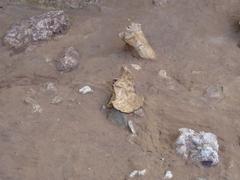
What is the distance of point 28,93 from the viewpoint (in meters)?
3.01

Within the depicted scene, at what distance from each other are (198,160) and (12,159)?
91 centimetres

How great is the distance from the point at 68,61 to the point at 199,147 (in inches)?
42.5

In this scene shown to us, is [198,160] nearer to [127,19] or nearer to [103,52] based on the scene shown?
[103,52]

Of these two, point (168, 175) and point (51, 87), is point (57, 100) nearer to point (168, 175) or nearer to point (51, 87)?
point (51, 87)

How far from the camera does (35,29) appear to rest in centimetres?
352

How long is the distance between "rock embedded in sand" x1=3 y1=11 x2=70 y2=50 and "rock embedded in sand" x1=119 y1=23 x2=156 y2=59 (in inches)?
20.9

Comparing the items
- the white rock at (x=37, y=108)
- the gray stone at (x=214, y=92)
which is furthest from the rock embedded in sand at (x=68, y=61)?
the gray stone at (x=214, y=92)

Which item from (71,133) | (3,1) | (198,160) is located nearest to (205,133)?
(198,160)

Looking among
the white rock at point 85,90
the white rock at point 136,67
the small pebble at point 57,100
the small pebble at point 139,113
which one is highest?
the small pebble at point 139,113

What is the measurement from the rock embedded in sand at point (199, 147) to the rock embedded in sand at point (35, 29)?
1.33m

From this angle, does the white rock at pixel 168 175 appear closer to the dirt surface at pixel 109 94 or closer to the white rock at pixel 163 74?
the dirt surface at pixel 109 94

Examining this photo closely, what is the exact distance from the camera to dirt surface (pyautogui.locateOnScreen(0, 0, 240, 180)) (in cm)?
254

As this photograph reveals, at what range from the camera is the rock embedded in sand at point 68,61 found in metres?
3.21

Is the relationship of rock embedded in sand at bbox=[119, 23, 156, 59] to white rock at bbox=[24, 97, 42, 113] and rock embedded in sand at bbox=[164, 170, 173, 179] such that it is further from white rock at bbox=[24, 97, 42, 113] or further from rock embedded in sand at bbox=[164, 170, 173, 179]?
rock embedded in sand at bbox=[164, 170, 173, 179]
